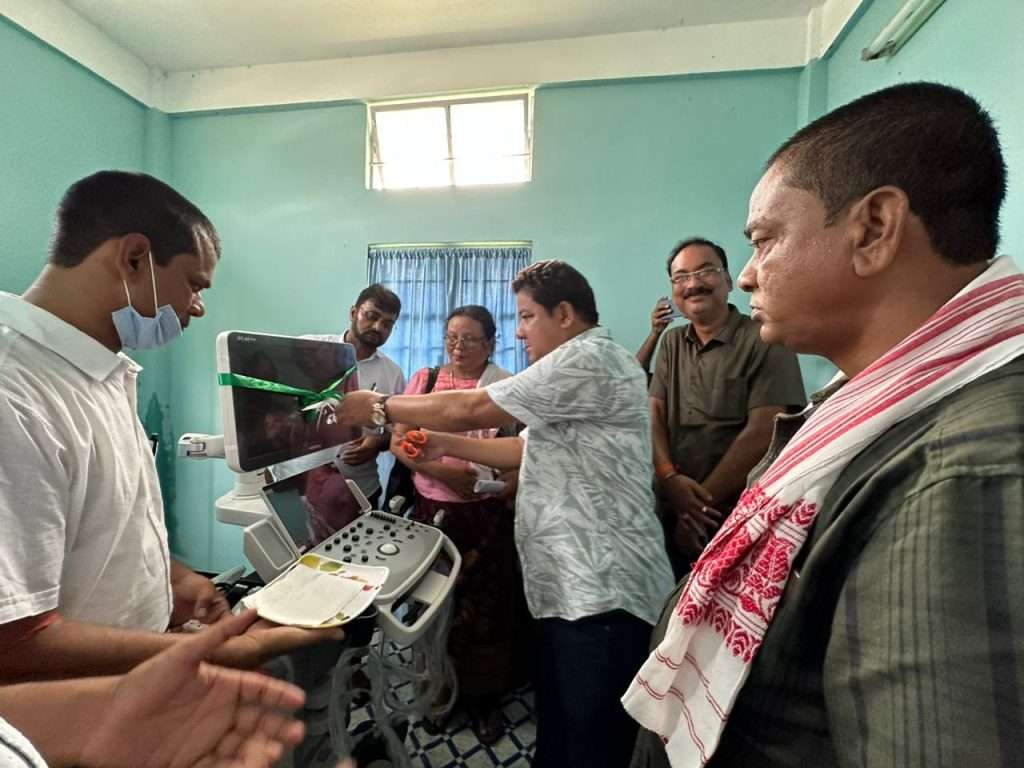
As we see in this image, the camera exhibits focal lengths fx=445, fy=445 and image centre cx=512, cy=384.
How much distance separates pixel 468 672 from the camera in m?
1.87

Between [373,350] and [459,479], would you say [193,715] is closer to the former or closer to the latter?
[459,479]

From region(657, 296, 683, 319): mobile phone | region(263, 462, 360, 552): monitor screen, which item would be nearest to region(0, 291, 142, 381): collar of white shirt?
region(263, 462, 360, 552): monitor screen

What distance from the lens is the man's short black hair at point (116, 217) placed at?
2.88 feet

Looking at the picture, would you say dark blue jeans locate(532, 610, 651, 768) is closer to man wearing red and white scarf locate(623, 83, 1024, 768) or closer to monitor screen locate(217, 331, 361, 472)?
man wearing red and white scarf locate(623, 83, 1024, 768)

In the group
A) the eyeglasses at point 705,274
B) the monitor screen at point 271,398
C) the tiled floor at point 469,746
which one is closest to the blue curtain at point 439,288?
the eyeglasses at point 705,274

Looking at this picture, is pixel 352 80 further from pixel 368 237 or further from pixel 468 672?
pixel 468 672

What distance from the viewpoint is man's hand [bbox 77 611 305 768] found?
521mm

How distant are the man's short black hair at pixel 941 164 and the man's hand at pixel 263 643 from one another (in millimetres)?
1143

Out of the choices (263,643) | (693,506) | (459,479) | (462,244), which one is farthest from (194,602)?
(462,244)

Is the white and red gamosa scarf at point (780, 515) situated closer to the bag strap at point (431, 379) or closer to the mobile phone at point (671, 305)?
the bag strap at point (431, 379)

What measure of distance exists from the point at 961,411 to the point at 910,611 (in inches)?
7.9

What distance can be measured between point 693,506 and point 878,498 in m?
1.34

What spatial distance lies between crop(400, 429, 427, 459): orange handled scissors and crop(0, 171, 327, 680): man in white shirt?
598mm

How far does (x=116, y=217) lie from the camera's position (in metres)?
0.90
